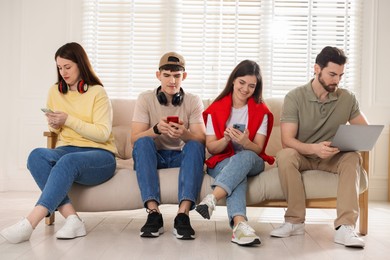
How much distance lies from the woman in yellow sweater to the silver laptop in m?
1.22

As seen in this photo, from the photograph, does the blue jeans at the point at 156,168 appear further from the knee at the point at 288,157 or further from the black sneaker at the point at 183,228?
the knee at the point at 288,157

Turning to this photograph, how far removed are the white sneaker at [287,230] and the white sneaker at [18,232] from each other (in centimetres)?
125

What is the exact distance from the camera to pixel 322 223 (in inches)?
149

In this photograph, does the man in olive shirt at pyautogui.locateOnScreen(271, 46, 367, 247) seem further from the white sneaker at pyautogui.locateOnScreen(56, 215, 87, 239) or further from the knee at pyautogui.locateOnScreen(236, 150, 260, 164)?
the white sneaker at pyautogui.locateOnScreen(56, 215, 87, 239)

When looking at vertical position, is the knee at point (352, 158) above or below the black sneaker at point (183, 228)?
above

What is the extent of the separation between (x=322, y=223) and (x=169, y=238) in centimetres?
122

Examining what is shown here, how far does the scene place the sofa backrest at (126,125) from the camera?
12.6 feet

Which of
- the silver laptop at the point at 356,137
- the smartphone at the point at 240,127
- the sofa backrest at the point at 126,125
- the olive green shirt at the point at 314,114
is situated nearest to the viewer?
the silver laptop at the point at 356,137

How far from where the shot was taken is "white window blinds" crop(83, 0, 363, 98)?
5316mm

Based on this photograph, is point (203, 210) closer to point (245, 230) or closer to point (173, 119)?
point (245, 230)

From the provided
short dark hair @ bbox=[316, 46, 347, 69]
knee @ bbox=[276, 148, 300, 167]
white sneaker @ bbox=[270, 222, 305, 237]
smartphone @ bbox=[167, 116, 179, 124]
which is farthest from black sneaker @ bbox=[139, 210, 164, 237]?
short dark hair @ bbox=[316, 46, 347, 69]

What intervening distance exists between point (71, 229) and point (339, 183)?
1405 millimetres

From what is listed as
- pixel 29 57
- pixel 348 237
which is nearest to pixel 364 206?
pixel 348 237

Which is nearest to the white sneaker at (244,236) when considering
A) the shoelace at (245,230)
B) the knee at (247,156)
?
the shoelace at (245,230)
